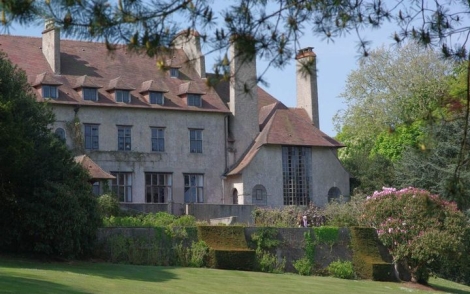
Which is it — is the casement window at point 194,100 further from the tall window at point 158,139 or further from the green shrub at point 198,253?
the green shrub at point 198,253

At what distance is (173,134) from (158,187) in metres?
3.14

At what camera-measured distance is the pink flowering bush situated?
1640 inches

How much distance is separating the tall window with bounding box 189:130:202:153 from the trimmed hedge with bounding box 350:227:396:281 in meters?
14.0

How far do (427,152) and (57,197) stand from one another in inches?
941

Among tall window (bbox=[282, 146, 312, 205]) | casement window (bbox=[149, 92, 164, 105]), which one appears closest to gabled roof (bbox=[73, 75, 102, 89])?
casement window (bbox=[149, 92, 164, 105])

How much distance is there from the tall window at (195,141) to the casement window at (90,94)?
239 inches

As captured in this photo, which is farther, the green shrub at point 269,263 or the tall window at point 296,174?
the tall window at point 296,174

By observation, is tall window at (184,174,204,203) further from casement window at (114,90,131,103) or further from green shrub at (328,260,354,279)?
green shrub at (328,260,354,279)

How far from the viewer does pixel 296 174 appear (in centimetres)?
5528

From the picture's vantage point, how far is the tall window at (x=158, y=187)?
171ft

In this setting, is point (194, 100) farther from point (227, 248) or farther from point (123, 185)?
point (227, 248)

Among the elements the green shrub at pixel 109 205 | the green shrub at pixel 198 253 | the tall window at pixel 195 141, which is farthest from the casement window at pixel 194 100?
the green shrub at pixel 198 253

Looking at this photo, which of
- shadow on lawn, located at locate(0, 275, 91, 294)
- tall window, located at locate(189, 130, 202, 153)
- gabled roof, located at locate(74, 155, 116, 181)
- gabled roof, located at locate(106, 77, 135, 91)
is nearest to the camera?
shadow on lawn, located at locate(0, 275, 91, 294)

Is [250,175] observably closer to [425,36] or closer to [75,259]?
[75,259]
